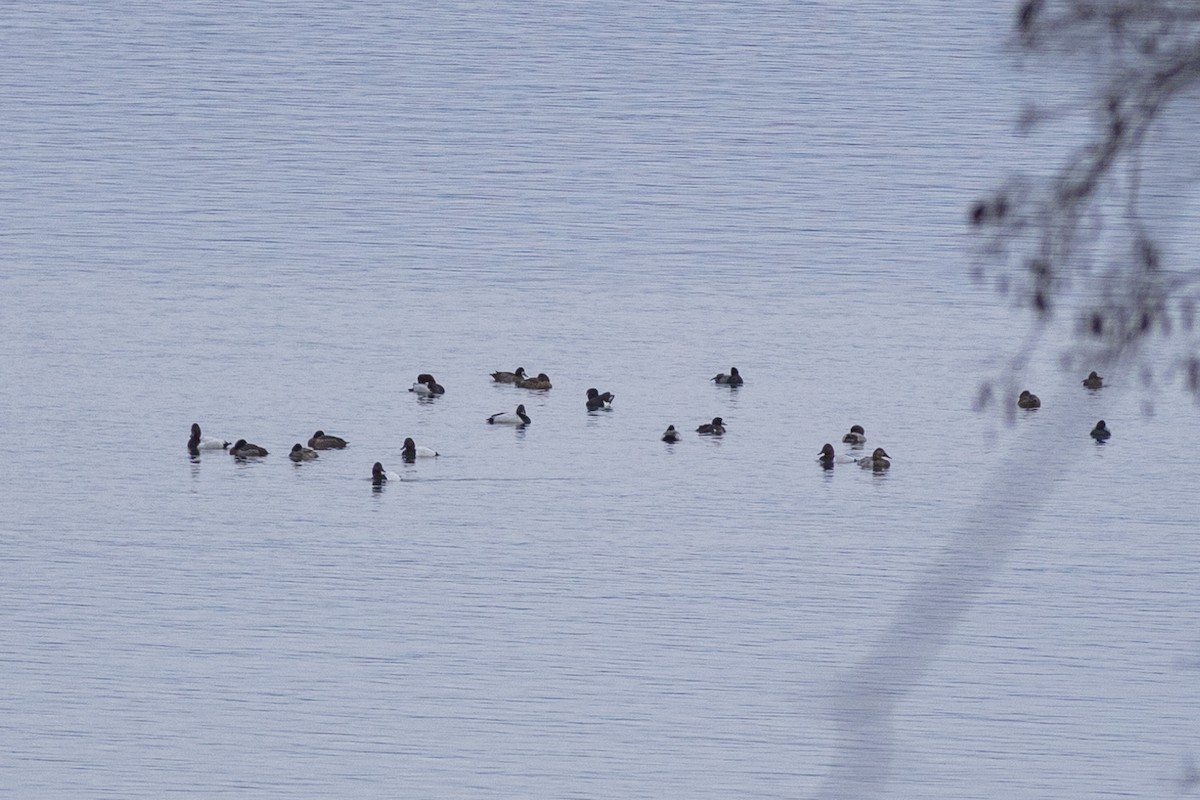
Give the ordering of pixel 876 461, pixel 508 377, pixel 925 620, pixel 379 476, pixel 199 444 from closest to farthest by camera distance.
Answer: pixel 925 620 < pixel 379 476 < pixel 876 461 < pixel 199 444 < pixel 508 377

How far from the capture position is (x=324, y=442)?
108 feet

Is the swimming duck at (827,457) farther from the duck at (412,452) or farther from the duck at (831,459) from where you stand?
the duck at (412,452)

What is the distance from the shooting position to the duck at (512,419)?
35406mm

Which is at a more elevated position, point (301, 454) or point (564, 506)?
point (301, 454)

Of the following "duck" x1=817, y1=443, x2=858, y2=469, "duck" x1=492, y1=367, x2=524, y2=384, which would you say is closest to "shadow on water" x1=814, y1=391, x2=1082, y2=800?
"duck" x1=817, y1=443, x2=858, y2=469

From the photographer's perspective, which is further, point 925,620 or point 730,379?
point 730,379

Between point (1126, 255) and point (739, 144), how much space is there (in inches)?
2856

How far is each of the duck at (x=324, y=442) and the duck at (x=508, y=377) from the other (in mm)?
5377

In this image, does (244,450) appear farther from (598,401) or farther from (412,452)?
(598,401)

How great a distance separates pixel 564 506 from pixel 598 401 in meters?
6.14

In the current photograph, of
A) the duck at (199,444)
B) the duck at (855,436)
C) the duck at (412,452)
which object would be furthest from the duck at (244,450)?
the duck at (855,436)

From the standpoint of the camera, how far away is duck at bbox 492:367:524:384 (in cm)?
3781

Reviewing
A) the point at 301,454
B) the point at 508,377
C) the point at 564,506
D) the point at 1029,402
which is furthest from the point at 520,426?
the point at 1029,402

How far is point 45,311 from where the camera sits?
4619 cm
